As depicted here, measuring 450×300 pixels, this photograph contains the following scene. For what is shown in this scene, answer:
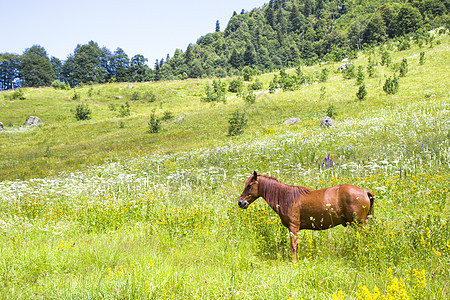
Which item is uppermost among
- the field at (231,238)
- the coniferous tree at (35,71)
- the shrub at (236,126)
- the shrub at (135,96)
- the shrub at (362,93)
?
the coniferous tree at (35,71)

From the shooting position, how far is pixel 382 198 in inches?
258

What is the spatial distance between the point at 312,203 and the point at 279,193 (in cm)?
56

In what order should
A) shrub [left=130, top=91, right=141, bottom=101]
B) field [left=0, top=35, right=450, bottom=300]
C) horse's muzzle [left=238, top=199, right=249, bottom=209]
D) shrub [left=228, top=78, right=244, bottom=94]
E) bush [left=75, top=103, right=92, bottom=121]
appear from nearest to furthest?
field [left=0, top=35, right=450, bottom=300] → horse's muzzle [left=238, top=199, right=249, bottom=209] → bush [left=75, top=103, right=92, bottom=121] → shrub [left=130, top=91, right=141, bottom=101] → shrub [left=228, top=78, right=244, bottom=94]

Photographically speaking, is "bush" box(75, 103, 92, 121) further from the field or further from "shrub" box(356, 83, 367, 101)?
"shrub" box(356, 83, 367, 101)

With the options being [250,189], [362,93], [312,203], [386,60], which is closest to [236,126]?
[362,93]

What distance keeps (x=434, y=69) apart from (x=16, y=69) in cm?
16079

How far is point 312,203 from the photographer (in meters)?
4.19

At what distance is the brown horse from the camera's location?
4000 millimetres

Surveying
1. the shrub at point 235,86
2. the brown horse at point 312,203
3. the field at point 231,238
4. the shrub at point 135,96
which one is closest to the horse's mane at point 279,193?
the brown horse at point 312,203

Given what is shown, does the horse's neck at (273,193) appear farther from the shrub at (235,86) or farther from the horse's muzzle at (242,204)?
the shrub at (235,86)

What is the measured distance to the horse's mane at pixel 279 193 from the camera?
14.3 ft

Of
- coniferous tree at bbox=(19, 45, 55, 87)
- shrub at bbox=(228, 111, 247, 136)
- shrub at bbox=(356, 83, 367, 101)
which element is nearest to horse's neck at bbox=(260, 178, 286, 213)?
shrub at bbox=(228, 111, 247, 136)

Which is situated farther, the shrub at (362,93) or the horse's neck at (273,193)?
the shrub at (362,93)

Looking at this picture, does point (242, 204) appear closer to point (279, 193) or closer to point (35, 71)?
point (279, 193)
